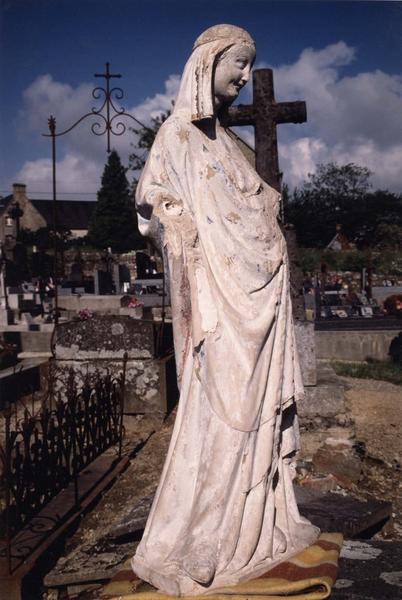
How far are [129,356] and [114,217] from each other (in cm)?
4499

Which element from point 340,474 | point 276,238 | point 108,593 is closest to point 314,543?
point 108,593

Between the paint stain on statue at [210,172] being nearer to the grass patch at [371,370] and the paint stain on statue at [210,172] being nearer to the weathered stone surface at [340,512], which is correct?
the weathered stone surface at [340,512]

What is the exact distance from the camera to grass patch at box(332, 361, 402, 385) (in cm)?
1118

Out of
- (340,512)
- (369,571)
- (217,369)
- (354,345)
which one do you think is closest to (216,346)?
(217,369)

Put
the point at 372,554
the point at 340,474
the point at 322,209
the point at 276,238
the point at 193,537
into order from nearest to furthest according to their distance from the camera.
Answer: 1. the point at 193,537
2. the point at 276,238
3. the point at 372,554
4. the point at 340,474
5. the point at 322,209

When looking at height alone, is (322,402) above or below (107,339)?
below

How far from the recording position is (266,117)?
26.1 ft

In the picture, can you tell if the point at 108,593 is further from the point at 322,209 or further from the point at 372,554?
the point at 322,209

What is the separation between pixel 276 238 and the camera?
2.91 metres

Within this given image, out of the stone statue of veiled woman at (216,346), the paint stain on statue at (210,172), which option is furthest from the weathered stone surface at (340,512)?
the paint stain on statue at (210,172)

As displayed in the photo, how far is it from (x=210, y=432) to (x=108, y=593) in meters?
0.87

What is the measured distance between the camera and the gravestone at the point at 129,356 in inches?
327

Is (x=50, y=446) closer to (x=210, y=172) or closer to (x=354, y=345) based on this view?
(x=210, y=172)

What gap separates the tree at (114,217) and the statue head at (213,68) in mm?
47308
